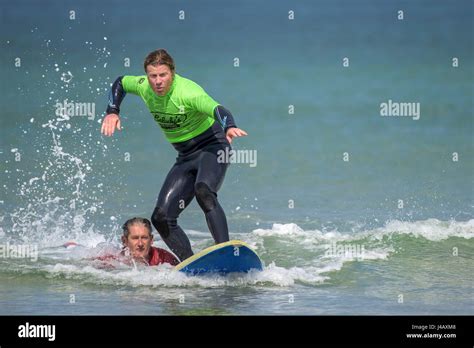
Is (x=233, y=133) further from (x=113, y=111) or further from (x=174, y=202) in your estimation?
(x=113, y=111)

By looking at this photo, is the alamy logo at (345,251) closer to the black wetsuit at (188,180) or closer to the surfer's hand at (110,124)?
the black wetsuit at (188,180)

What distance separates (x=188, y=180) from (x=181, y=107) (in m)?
0.80

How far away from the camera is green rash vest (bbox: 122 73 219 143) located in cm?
1217

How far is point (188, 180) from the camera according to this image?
1262 centimetres

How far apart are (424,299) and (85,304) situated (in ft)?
10.9

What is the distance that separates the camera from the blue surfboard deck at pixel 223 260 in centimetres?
1204

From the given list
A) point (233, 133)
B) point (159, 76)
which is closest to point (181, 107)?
point (159, 76)

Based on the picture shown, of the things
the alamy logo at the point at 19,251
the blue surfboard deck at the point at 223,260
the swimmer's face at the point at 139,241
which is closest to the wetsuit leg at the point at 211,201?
the blue surfboard deck at the point at 223,260

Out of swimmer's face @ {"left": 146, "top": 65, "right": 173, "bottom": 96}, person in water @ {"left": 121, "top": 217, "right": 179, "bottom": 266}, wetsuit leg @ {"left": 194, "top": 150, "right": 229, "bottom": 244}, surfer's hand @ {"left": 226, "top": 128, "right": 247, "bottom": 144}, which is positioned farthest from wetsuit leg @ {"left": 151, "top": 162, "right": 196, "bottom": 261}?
surfer's hand @ {"left": 226, "top": 128, "right": 247, "bottom": 144}

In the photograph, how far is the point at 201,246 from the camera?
14.8 metres

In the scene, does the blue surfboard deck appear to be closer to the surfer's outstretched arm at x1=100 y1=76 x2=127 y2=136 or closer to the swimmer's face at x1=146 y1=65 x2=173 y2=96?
the surfer's outstretched arm at x1=100 y1=76 x2=127 y2=136

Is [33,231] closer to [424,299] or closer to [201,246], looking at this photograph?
[201,246]

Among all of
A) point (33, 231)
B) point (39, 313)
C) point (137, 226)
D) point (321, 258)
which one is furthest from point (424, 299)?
point (33, 231)

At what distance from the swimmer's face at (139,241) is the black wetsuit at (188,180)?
15cm
